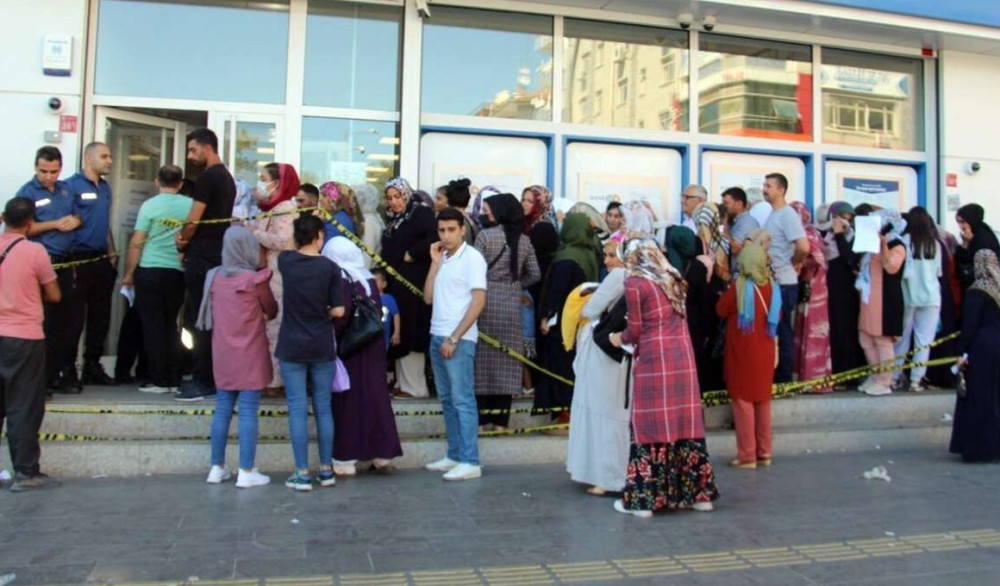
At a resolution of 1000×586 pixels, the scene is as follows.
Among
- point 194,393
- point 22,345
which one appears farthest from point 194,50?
point 22,345

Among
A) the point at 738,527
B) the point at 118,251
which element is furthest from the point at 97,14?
the point at 738,527

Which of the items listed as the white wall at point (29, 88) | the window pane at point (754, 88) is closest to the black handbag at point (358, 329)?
the white wall at point (29, 88)

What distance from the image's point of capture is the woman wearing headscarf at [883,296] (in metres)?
8.89

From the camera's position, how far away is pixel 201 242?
7.38 meters

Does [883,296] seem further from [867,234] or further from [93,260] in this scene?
[93,260]

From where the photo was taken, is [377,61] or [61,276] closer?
[61,276]

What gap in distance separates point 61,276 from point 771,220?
6.38m

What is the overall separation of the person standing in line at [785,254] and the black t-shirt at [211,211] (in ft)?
16.4

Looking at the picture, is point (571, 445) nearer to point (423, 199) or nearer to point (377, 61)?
point (423, 199)

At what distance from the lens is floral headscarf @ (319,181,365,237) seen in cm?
767

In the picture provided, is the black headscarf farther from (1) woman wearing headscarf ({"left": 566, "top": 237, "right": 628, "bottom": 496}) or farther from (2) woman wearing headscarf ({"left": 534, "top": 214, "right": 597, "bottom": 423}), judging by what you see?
(1) woman wearing headscarf ({"left": 566, "top": 237, "right": 628, "bottom": 496})

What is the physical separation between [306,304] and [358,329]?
0.47 metres

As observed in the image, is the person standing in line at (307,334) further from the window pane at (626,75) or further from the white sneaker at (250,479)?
the window pane at (626,75)

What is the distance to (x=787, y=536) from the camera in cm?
552
